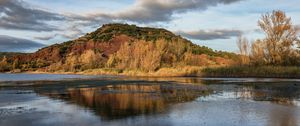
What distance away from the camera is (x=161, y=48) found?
82.2 meters

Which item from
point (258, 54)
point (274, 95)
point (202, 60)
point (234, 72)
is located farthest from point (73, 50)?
point (274, 95)

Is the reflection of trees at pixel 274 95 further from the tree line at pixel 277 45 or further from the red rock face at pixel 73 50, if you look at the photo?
the red rock face at pixel 73 50

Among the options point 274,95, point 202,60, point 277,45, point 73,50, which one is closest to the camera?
point 274,95

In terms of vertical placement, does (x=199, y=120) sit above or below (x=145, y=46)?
below

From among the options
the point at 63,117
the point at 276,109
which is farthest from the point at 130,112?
the point at 276,109

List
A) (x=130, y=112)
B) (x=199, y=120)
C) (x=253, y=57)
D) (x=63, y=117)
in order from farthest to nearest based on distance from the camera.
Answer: (x=253, y=57)
(x=130, y=112)
(x=63, y=117)
(x=199, y=120)

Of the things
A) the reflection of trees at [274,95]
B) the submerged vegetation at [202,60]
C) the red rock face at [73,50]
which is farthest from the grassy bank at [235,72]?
the red rock face at [73,50]

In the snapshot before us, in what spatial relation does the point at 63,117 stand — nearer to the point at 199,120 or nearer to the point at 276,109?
the point at 199,120

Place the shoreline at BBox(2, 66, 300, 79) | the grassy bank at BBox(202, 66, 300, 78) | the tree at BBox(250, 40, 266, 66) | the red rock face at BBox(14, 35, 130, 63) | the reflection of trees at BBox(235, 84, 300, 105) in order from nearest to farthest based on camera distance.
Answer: the reflection of trees at BBox(235, 84, 300, 105) < the grassy bank at BBox(202, 66, 300, 78) < the shoreline at BBox(2, 66, 300, 79) < the tree at BBox(250, 40, 266, 66) < the red rock face at BBox(14, 35, 130, 63)

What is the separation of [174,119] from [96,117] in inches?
133

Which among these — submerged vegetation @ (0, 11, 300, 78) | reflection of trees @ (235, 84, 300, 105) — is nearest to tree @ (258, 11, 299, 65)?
submerged vegetation @ (0, 11, 300, 78)

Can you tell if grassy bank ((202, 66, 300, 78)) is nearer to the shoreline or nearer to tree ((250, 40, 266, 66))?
the shoreline

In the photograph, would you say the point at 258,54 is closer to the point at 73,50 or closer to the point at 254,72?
the point at 254,72

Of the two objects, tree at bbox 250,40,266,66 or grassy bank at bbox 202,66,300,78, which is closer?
grassy bank at bbox 202,66,300,78
